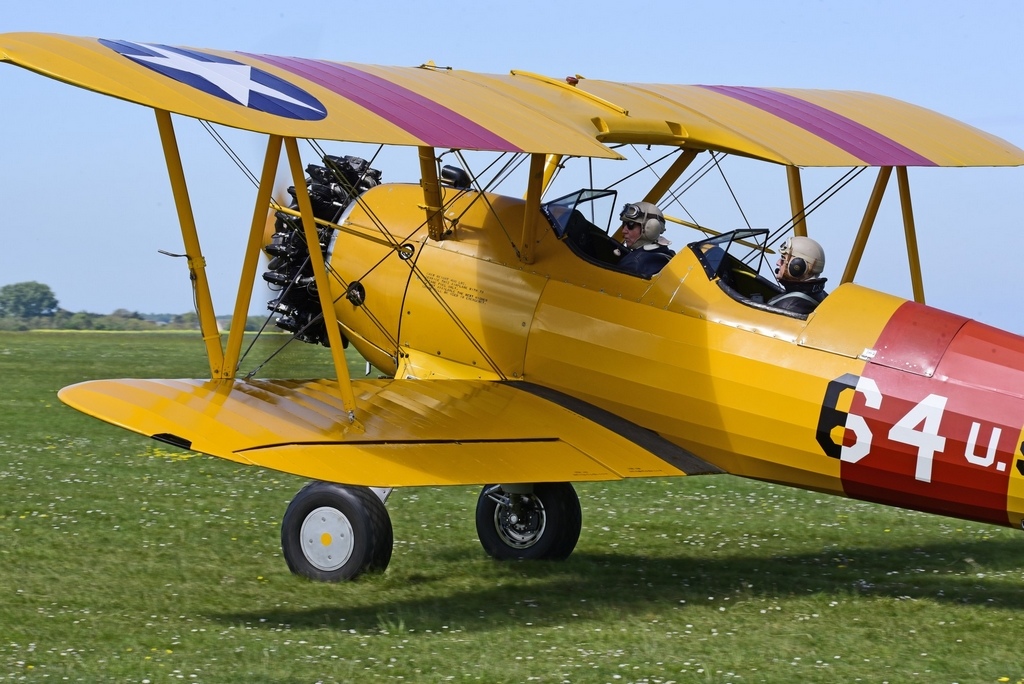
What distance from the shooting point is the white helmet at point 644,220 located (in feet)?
27.5

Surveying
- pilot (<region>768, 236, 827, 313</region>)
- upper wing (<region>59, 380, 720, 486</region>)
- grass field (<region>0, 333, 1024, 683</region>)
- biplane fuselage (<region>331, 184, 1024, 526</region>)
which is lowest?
grass field (<region>0, 333, 1024, 683</region>)

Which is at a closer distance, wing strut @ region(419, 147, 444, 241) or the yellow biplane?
the yellow biplane

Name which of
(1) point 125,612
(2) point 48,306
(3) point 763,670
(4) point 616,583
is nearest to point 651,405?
(4) point 616,583

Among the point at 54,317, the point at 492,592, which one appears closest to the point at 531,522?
the point at 492,592

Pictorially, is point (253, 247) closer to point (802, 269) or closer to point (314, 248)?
point (314, 248)

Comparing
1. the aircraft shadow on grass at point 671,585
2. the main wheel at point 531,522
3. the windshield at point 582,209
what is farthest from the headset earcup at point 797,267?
the main wheel at point 531,522

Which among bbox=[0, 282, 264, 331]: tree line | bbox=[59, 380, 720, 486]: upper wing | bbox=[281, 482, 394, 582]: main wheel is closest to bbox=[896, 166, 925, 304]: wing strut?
bbox=[59, 380, 720, 486]: upper wing

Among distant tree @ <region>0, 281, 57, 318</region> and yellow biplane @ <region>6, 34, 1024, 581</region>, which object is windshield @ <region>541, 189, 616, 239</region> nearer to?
yellow biplane @ <region>6, 34, 1024, 581</region>

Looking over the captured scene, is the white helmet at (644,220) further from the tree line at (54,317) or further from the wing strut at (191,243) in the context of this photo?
the tree line at (54,317)

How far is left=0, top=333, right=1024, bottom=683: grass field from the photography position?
20.1 feet

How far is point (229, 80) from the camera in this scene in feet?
22.0

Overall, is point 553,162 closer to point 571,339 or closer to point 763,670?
point 571,339

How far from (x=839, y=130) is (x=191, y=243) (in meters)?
4.48

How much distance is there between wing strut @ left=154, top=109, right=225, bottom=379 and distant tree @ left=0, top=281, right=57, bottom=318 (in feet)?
126
